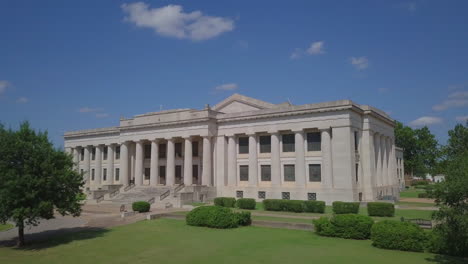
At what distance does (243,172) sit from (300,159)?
8550 mm

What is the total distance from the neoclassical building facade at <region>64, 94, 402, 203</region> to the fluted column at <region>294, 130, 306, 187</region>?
0.37 feet

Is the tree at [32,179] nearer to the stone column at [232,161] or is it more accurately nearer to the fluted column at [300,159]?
the fluted column at [300,159]

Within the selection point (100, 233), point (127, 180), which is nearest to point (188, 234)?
point (100, 233)

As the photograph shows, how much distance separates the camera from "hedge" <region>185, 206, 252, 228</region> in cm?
2381

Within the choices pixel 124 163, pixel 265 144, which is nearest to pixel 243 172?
pixel 265 144

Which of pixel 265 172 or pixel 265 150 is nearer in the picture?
pixel 265 172

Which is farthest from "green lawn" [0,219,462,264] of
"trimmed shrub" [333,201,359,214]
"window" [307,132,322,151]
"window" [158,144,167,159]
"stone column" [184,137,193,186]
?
"window" [158,144,167,159]

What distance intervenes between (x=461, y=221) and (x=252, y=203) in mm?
23108

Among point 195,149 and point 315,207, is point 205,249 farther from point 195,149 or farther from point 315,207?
point 195,149

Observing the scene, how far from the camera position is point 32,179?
19500mm

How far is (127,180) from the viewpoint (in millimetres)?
53094

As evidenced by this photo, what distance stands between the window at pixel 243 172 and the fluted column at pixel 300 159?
721 cm

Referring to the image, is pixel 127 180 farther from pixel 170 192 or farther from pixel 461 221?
pixel 461 221

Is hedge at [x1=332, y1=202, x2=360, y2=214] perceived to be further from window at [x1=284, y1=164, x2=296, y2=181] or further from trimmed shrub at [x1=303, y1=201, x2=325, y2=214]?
window at [x1=284, y1=164, x2=296, y2=181]
